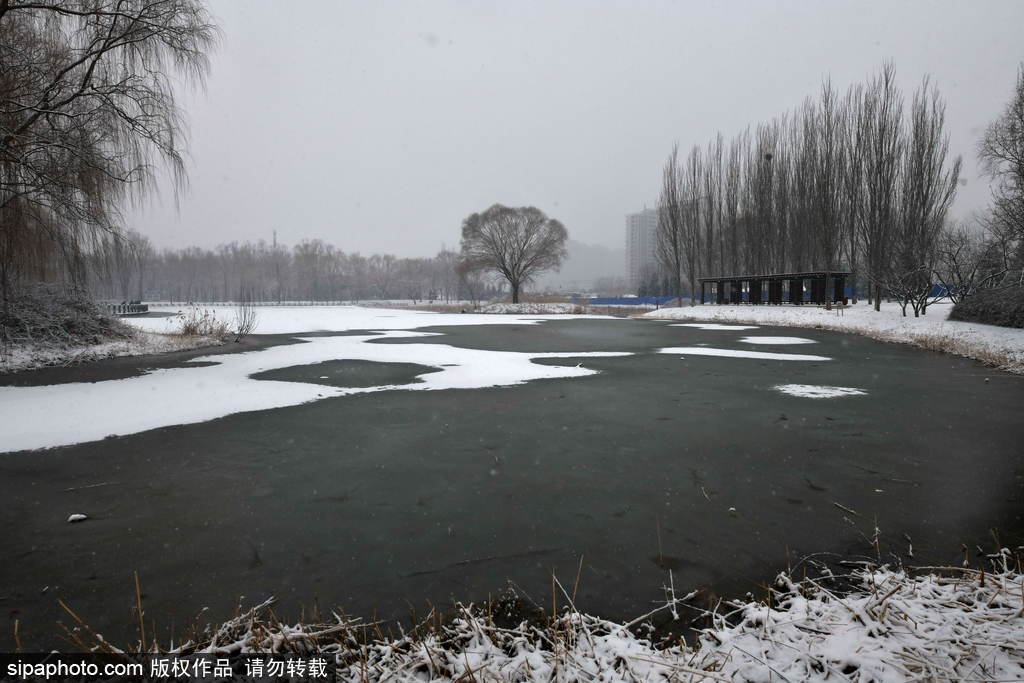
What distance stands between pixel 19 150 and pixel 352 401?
741 cm

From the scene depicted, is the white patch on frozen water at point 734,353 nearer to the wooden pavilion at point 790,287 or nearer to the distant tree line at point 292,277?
the wooden pavilion at point 790,287

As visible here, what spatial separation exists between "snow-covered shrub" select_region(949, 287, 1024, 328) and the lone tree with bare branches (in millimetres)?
31754

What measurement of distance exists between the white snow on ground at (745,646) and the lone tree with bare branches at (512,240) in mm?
43712

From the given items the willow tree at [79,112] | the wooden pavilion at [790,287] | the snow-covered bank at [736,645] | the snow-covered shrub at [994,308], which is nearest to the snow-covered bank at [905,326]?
the snow-covered shrub at [994,308]

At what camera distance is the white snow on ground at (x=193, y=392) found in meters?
5.79

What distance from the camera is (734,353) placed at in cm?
1309

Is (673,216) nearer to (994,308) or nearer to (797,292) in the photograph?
(797,292)

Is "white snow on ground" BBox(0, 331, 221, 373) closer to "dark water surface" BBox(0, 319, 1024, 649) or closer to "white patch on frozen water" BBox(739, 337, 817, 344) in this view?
"dark water surface" BBox(0, 319, 1024, 649)

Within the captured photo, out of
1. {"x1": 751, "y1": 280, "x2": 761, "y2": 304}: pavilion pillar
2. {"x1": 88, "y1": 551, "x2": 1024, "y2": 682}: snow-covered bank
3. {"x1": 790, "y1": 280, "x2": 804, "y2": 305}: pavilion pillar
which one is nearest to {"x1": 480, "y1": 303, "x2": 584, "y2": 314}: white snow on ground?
{"x1": 751, "y1": 280, "x2": 761, "y2": 304}: pavilion pillar

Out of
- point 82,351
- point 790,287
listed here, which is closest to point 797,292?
point 790,287

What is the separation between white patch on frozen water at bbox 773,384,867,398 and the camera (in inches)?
299

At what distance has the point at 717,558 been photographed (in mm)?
2848

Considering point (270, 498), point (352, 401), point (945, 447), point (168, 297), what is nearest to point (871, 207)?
point (945, 447)

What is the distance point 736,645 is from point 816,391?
7210 mm
